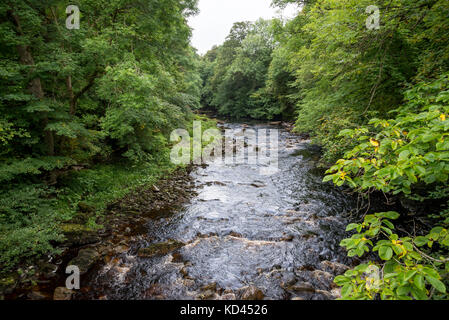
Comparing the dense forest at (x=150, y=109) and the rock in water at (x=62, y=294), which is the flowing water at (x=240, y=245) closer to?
the rock in water at (x=62, y=294)

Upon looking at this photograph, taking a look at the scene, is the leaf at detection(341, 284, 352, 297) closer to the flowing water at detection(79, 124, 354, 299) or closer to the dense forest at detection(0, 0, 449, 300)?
the dense forest at detection(0, 0, 449, 300)

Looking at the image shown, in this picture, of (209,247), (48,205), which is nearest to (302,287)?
(209,247)

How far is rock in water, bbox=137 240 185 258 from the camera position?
4867 mm

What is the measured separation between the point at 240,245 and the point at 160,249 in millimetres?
1836

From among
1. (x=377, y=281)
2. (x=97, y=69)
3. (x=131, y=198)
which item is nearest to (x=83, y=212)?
(x=131, y=198)

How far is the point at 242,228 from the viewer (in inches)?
233

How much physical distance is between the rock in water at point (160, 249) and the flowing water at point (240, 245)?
0.12 m

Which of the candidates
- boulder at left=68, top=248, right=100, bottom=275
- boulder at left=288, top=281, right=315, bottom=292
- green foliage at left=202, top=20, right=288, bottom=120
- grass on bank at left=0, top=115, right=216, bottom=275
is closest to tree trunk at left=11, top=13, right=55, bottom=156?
grass on bank at left=0, top=115, right=216, bottom=275

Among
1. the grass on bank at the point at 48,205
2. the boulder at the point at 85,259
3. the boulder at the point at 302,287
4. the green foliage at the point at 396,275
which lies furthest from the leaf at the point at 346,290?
the grass on bank at the point at 48,205

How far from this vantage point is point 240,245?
17.2ft

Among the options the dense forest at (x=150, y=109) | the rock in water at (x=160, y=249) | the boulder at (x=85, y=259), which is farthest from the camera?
the rock in water at (x=160, y=249)

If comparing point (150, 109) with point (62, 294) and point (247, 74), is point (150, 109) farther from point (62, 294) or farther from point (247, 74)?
point (247, 74)

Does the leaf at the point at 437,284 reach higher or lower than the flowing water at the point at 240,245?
higher

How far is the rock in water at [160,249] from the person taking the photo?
487 centimetres
